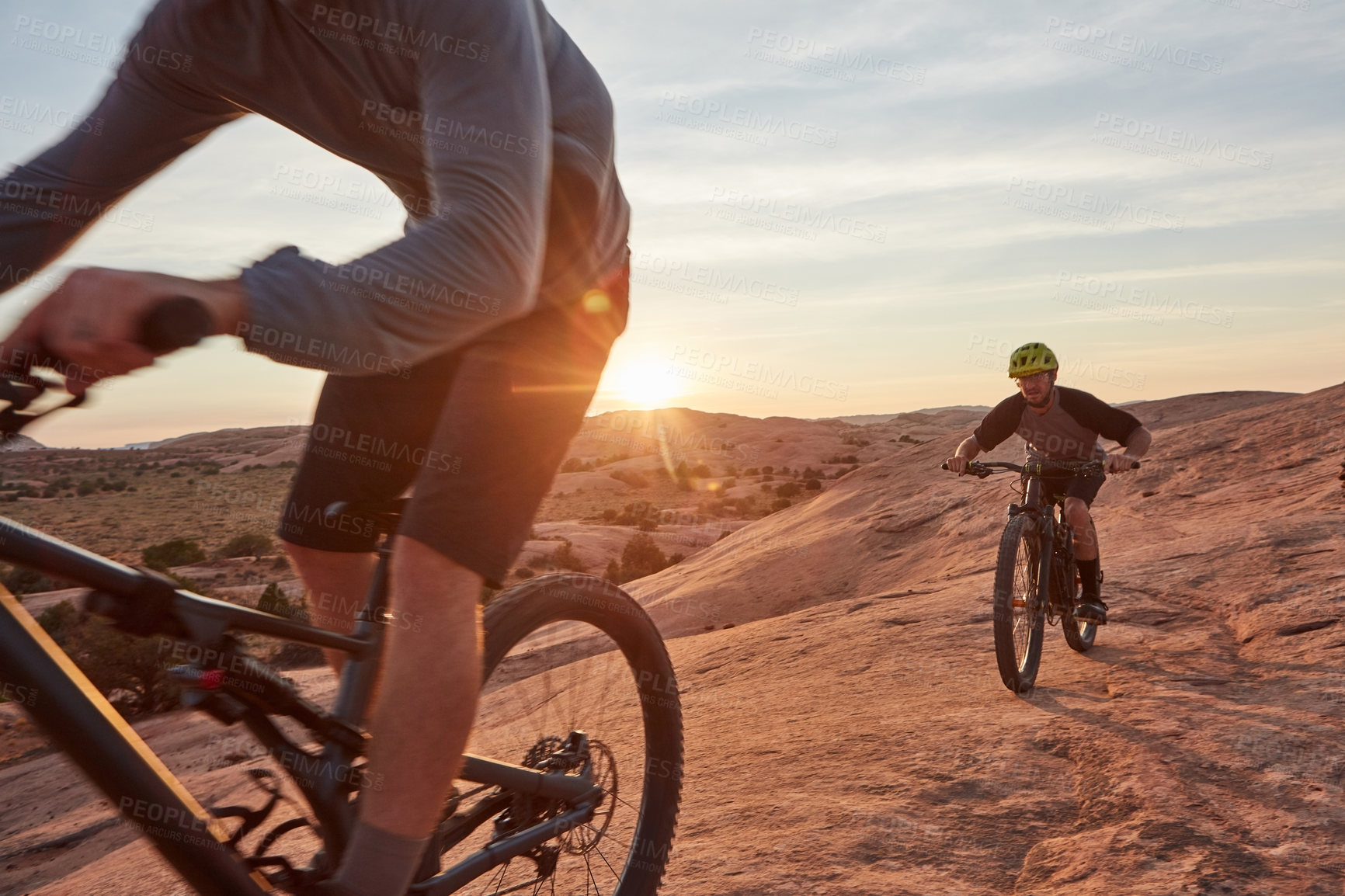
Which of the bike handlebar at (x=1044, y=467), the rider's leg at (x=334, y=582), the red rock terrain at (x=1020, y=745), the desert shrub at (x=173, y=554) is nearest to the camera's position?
the rider's leg at (x=334, y=582)

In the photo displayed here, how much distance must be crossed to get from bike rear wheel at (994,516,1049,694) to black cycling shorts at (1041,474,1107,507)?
0.48 m

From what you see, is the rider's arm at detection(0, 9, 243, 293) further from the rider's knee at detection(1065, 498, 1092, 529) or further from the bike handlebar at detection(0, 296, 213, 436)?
the rider's knee at detection(1065, 498, 1092, 529)

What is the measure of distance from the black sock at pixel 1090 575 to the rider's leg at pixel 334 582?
5.13 m

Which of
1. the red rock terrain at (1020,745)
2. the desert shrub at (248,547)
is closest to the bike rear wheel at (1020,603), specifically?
the red rock terrain at (1020,745)

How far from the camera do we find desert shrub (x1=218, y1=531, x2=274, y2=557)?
24000 millimetres

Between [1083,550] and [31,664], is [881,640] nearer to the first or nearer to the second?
[1083,550]

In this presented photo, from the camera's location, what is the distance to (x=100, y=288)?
3.23 ft

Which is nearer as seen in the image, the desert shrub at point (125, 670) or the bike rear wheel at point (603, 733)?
the bike rear wheel at point (603, 733)

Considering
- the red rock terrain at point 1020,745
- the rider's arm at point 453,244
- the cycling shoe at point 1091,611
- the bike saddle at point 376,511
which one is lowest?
the red rock terrain at point 1020,745

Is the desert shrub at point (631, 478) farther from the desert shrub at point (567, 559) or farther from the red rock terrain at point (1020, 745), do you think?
the red rock terrain at point (1020, 745)

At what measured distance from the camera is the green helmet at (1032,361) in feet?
18.8

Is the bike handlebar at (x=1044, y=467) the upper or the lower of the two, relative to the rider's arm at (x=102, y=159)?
lower

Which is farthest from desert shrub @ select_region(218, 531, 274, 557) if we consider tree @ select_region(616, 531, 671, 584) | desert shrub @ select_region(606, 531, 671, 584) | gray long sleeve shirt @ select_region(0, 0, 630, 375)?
gray long sleeve shirt @ select_region(0, 0, 630, 375)

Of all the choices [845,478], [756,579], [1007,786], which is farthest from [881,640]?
[845,478]
